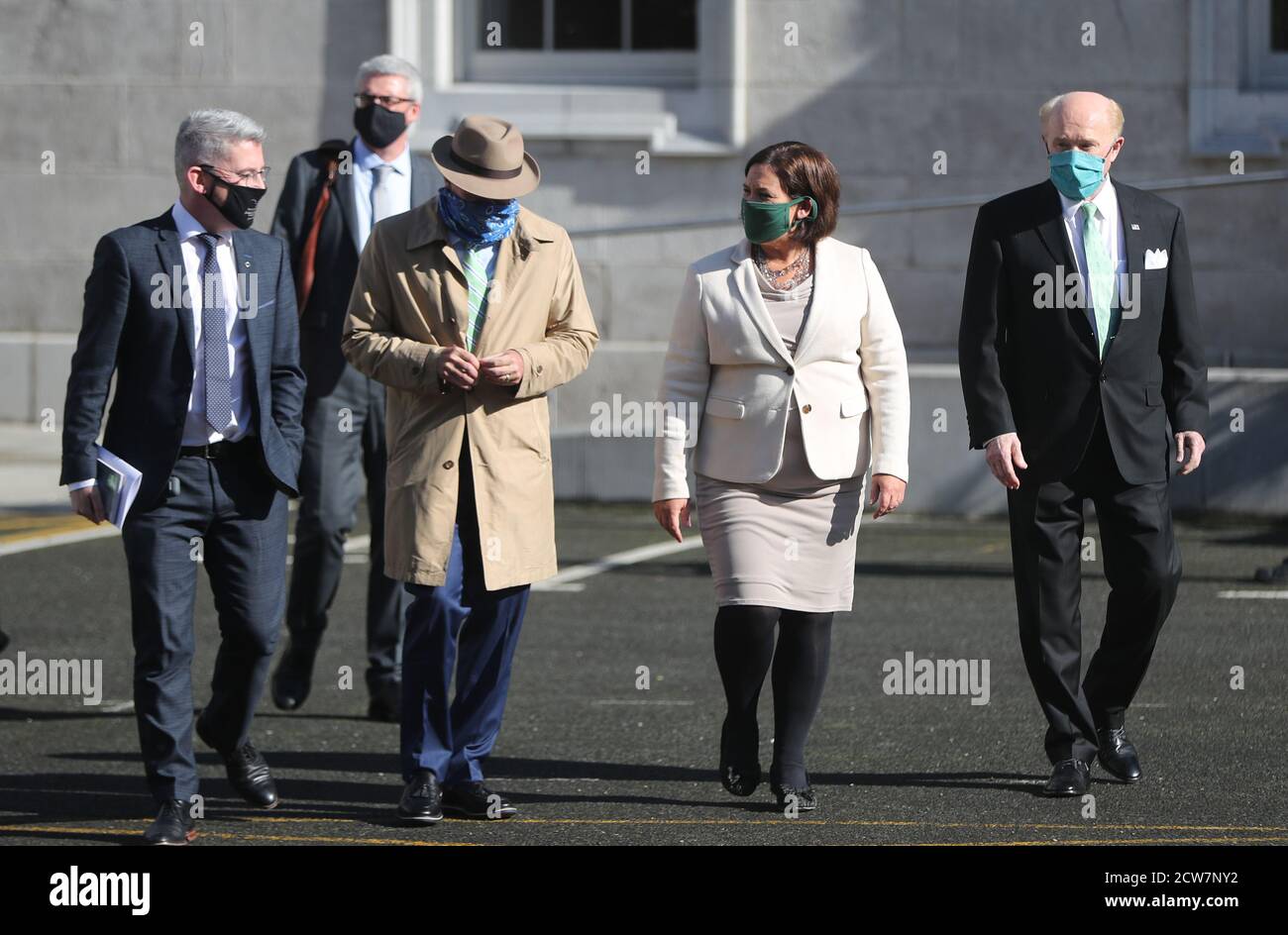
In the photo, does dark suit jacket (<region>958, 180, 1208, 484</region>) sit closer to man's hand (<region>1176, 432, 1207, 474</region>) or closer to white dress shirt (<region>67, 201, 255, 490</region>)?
man's hand (<region>1176, 432, 1207, 474</region>)

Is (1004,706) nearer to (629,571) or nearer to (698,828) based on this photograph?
(698,828)

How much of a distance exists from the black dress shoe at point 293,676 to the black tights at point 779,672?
208cm

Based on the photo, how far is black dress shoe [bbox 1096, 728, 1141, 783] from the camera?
636 centimetres

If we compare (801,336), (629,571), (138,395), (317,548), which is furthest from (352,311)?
(629,571)

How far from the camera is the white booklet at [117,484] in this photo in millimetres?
5660

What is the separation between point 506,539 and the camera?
19.5 feet

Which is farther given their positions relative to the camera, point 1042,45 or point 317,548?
point 1042,45

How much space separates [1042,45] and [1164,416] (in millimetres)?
8853

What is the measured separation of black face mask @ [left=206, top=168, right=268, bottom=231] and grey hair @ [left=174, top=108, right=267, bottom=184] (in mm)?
51

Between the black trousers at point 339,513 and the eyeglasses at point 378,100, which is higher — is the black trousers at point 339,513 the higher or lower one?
the lower one

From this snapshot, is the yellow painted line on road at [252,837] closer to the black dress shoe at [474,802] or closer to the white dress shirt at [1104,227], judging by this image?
the black dress shoe at [474,802]

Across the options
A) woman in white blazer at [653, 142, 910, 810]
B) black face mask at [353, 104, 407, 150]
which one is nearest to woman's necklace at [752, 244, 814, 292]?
woman in white blazer at [653, 142, 910, 810]

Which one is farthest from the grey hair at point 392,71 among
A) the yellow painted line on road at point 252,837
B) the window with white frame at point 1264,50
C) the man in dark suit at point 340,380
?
the window with white frame at point 1264,50
